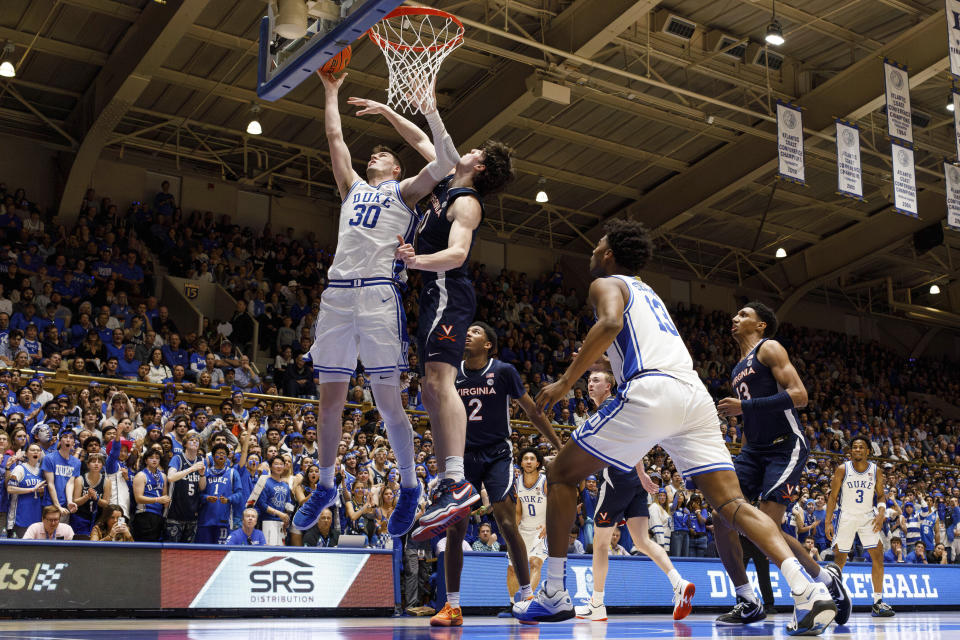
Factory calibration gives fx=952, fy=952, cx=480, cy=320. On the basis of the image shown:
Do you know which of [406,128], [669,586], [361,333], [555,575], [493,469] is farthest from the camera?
[669,586]

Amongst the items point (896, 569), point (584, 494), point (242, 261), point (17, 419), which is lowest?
point (896, 569)

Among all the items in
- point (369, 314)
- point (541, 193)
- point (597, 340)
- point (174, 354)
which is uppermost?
point (541, 193)

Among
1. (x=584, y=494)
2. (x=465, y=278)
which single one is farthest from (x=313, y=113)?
(x=465, y=278)

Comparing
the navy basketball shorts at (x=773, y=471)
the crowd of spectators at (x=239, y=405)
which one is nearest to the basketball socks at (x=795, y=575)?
the navy basketball shorts at (x=773, y=471)

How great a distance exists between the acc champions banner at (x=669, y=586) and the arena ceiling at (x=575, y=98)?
33.4 ft

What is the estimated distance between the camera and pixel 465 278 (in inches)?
247

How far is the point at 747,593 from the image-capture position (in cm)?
732

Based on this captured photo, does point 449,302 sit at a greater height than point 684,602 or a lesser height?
greater

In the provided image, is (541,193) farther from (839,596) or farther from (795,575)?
(795,575)

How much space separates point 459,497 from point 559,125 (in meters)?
19.0

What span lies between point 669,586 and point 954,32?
10723 millimetres

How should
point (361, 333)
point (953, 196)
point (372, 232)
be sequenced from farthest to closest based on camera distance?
point (953, 196) < point (372, 232) < point (361, 333)

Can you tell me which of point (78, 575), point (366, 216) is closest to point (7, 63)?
point (78, 575)

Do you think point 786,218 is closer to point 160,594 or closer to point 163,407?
point 163,407
